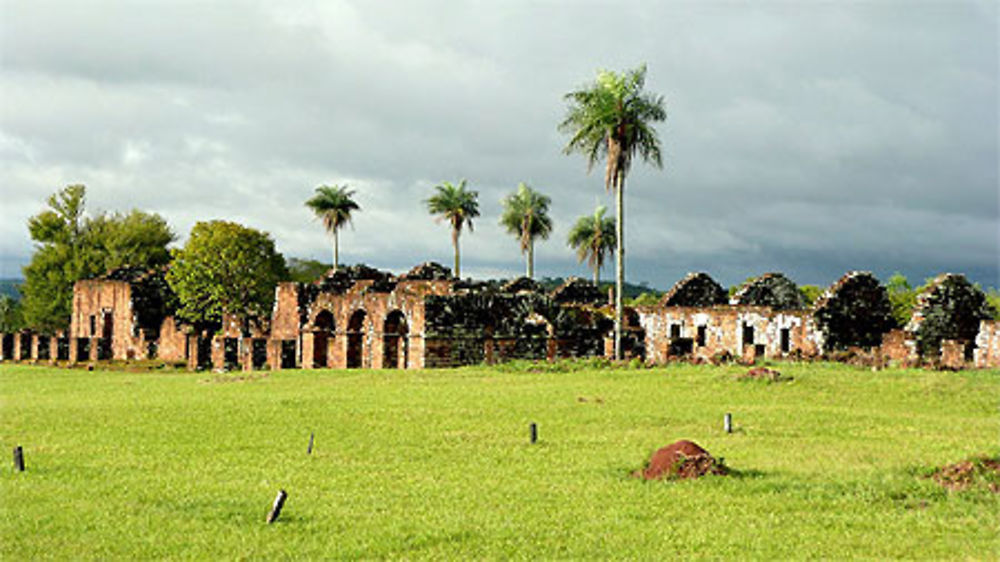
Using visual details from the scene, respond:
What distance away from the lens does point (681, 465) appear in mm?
11656

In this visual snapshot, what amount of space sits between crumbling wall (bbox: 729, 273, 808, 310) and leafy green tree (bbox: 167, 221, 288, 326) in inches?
937

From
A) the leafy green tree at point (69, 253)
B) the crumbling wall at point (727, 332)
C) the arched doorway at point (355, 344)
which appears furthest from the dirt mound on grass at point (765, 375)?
the leafy green tree at point (69, 253)

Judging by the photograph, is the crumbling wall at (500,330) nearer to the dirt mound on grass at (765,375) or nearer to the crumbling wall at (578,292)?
the dirt mound on grass at (765,375)

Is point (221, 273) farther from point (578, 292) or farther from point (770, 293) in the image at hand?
point (770, 293)

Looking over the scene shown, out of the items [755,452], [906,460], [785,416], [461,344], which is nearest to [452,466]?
[755,452]

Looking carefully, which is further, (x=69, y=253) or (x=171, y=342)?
(x=69, y=253)

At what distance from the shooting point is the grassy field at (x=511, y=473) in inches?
348

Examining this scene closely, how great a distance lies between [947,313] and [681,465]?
21.7 m

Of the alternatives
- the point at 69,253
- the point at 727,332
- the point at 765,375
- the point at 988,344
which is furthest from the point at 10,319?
the point at 988,344

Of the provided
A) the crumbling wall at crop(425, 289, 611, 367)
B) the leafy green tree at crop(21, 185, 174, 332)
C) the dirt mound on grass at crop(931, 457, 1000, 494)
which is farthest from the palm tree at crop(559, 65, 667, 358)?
the leafy green tree at crop(21, 185, 174, 332)

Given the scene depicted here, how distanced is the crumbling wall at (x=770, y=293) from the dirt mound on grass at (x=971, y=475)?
27.6m

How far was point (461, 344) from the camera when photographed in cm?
2956

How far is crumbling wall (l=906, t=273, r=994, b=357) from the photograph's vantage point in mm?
29531

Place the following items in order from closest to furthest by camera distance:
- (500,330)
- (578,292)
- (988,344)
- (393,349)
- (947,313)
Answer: (988,344)
(947,313)
(500,330)
(393,349)
(578,292)
